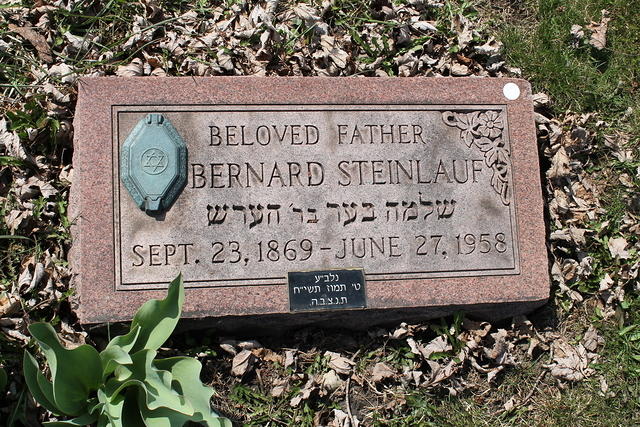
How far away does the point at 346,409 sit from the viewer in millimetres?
3662

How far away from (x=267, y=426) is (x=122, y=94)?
1.95 metres

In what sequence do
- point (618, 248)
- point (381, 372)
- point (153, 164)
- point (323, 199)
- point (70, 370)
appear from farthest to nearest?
point (618, 248), point (381, 372), point (323, 199), point (153, 164), point (70, 370)

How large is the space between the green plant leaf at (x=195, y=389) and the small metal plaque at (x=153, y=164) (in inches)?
33.1

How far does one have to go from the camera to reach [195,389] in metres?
3.02

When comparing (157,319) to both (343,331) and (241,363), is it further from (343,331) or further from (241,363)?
(343,331)

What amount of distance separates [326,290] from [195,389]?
0.86 meters

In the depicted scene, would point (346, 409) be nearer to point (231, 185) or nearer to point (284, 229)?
point (284, 229)

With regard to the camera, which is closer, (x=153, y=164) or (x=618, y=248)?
(x=153, y=164)

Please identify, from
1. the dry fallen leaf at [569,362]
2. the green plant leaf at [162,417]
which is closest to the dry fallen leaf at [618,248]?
the dry fallen leaf at [569,362]

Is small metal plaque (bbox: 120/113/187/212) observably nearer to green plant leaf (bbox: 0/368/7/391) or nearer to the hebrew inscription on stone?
the hebrew inscription on stone

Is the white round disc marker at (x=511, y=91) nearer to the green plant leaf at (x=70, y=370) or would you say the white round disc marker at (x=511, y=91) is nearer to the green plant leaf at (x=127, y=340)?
the green plant leaf at (x=127, y=340)

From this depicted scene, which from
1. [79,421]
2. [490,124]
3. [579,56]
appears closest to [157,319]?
[79,421]

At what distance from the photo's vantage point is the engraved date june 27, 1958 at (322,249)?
3428 mm

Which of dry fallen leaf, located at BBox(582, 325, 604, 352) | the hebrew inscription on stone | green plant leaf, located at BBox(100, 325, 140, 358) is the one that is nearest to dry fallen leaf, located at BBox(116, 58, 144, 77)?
the hebrew inscription on stone
